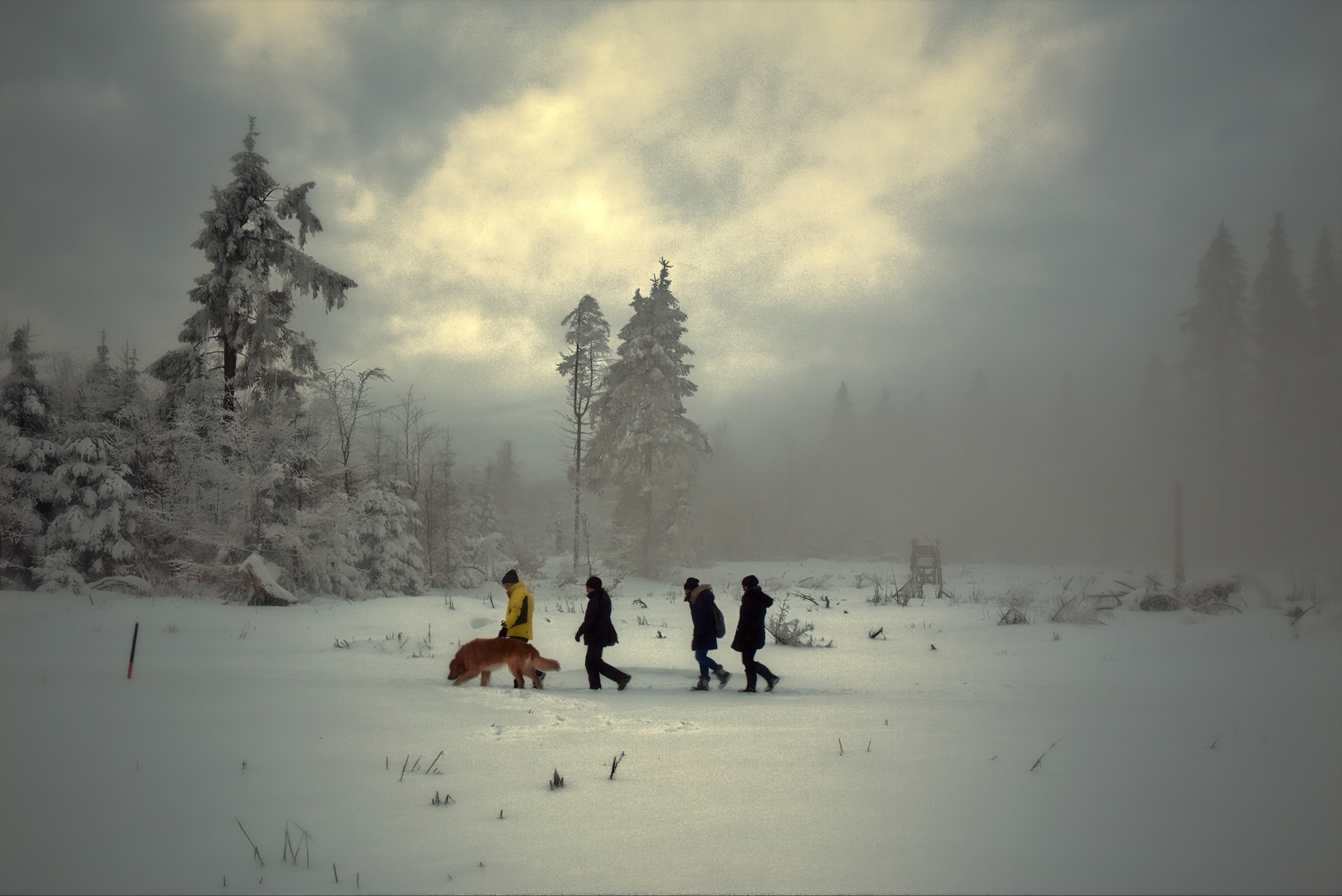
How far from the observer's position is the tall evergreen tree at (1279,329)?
27.0 metres

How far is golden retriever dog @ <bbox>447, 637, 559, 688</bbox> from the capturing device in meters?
8.24

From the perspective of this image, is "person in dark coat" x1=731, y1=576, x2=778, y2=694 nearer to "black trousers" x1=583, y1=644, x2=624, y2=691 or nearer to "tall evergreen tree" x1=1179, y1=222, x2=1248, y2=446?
"black trousers" x1=583, y1=644, x2=624, y2=691

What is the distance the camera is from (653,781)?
4.32 metres

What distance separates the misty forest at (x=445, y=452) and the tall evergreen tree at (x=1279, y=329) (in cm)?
8

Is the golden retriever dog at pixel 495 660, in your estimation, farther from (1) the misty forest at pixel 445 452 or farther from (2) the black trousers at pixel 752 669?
(1) the misty forest at pixel 445 452

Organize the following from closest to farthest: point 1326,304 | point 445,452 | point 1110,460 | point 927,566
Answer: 1. point 1326,304
2. point 927,566
3. point 445,452
4. point 1110,460

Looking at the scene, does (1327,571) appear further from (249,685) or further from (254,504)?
(254,504)

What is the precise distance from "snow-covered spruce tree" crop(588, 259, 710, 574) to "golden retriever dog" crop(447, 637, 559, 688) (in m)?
23.0

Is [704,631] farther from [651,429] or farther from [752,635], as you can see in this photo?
[651,429]

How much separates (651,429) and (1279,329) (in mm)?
28593

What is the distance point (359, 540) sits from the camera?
21.7m

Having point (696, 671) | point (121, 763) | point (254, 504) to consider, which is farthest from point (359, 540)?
point (121, 763)

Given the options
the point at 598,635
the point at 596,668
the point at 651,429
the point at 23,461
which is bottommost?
the point at 596,668

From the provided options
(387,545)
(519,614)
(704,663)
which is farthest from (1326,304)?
(387,545)
